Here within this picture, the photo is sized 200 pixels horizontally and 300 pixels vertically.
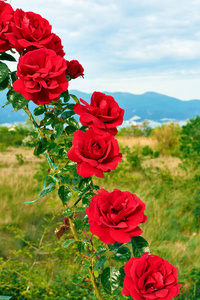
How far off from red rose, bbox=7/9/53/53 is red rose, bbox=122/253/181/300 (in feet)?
2.90

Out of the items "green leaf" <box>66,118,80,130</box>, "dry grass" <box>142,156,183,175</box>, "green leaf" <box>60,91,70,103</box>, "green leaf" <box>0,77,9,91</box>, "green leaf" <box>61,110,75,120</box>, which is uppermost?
"green leaf" <box>0,77,9,91</box>

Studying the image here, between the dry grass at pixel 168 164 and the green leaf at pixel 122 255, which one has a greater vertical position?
the green leaf at pixel 122 255

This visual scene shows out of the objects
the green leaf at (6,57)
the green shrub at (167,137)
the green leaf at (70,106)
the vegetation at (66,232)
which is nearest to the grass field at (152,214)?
the vegetation at (66,232)

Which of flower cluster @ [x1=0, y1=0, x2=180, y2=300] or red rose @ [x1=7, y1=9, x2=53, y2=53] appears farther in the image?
red rose @ [x1=7, y1=9, x2=53, y2=53]

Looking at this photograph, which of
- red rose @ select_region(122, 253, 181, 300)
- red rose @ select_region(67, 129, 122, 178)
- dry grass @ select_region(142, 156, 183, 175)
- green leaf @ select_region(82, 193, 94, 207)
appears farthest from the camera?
dry grass @ select_region(142, 156, 183, 175)

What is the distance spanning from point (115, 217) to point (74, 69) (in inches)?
29.2

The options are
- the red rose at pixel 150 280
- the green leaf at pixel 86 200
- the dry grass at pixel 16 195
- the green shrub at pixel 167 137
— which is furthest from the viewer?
the green shrub at pixel 167 137

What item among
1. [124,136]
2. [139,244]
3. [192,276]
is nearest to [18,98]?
[139,244]

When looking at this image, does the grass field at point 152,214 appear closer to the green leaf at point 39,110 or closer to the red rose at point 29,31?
the green leaf at point 39,110

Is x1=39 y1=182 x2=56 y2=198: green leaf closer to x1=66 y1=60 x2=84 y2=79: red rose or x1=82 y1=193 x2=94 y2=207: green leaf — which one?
x1=82 y1=193 x2=94 y2=207: green leaf

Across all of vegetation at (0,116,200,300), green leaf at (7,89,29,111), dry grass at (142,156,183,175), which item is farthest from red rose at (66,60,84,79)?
dry grass at (142,156,183,175)

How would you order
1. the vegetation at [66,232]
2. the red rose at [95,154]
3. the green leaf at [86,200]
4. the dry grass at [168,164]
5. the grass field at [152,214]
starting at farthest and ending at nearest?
1. the dry grass at [168,164]
2. the grass field at [152,214]
3. the vegetation at [66,232]
4. the green leaf at [86,200]
5. the red rose at [95,154]

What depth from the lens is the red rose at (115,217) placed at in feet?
2.91

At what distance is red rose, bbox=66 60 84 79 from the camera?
4.28 ft
